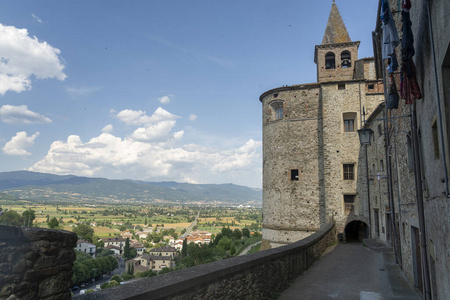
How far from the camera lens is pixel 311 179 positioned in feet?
66.7

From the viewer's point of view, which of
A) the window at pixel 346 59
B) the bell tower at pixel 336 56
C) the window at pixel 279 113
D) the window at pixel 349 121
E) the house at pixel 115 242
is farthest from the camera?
the house at pixel 115 242

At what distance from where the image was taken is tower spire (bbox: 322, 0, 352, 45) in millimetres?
23875

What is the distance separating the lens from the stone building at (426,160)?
3830 mm

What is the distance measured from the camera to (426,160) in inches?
224

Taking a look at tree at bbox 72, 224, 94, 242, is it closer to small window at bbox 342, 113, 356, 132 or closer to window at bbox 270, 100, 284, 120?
window at bbox 270, 100, 284, 120

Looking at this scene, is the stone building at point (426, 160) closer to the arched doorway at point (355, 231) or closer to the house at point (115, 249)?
the arched doorway at point (355, 231)

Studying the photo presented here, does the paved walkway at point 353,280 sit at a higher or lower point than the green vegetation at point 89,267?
higher

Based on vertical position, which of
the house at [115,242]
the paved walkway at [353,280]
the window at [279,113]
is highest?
the window at [279,113]

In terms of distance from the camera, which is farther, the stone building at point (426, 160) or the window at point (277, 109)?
the window at point (277, 109)

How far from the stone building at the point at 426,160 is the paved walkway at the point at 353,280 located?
0.48m

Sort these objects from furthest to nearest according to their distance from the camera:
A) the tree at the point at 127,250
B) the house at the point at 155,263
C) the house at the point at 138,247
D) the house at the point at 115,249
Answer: the house at the point at 138,247 < the house at the point at 115,249 < the tree at the point at 127,250 < the house at the point at 155,263

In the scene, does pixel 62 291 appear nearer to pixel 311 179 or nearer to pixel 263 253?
pixel 263 253

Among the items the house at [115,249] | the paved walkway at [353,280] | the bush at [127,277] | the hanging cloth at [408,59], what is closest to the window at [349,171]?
the paved walkway at [353,280]

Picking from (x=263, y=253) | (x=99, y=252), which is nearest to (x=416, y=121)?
(x=263, y=253)
